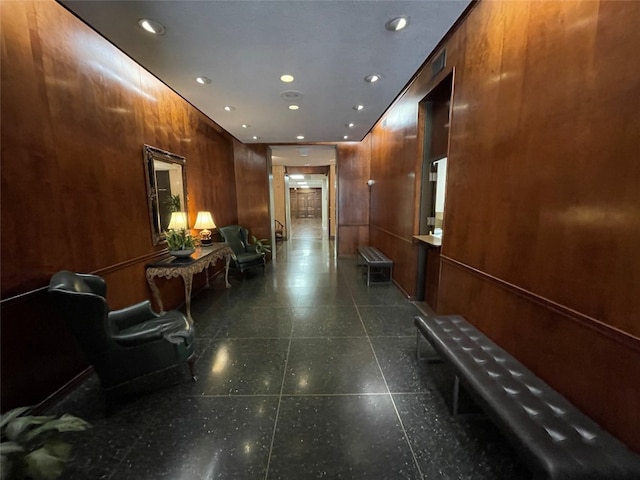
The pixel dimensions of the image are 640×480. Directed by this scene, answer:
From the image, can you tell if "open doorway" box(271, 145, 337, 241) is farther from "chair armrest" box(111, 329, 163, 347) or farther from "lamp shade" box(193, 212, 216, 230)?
"chair armrest" box(111, 329, 163, 347)

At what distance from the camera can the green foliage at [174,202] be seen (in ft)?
11.0

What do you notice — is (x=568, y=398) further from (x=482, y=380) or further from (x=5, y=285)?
(x=5, y=285)

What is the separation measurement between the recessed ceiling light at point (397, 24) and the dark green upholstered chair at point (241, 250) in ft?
13.5

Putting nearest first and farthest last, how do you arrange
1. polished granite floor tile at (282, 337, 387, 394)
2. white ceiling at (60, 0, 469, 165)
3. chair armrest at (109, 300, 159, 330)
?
1. white ceiling at (60, 0, 469, 165)
2. polished granite floor tile at (282, 337, 387, 394)
3. chair armrest at (109, 300, 159, 330)

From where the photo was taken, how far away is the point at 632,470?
3.22ft

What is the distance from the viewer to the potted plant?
122 inches

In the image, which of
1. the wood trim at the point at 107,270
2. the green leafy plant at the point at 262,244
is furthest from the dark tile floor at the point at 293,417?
the green leafy plant at the point at 262,244

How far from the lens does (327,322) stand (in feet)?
10.3

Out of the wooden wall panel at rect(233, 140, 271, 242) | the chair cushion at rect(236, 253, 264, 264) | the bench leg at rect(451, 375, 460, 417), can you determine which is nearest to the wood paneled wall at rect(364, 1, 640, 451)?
the bench leg at rect(451, 375, 460, 417)

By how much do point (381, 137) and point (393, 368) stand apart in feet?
14.4

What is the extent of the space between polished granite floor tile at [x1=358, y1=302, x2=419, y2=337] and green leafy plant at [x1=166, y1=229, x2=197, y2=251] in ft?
8.17

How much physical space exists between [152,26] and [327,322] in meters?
3.24

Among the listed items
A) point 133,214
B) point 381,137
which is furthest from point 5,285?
point 381,137

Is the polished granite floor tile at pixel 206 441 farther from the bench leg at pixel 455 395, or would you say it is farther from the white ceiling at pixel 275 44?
the white ceiling at pixel 275 44
